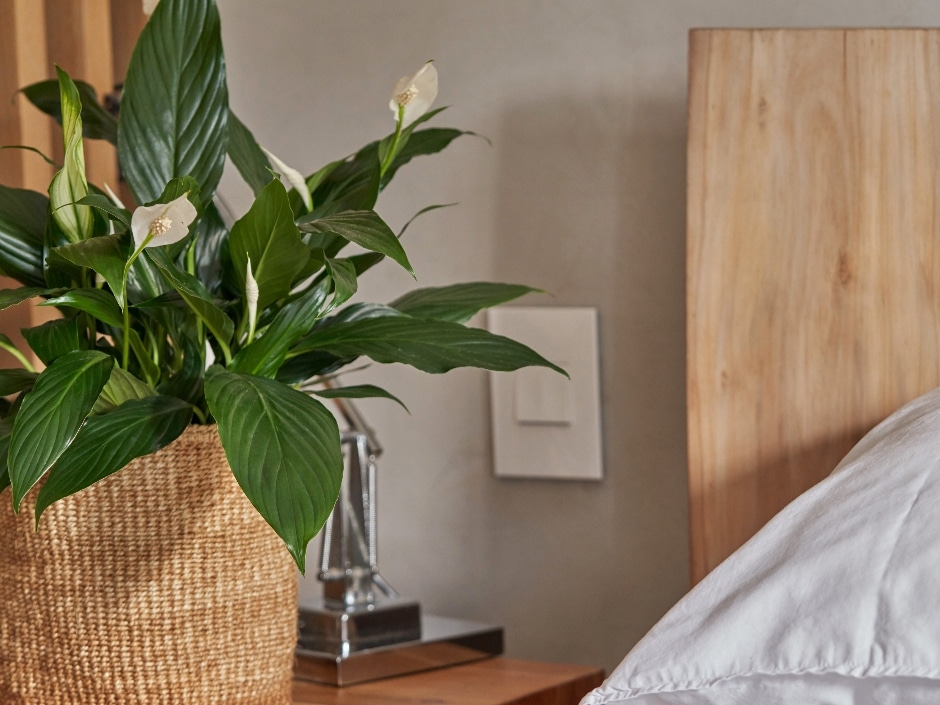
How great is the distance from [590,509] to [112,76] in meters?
0.85

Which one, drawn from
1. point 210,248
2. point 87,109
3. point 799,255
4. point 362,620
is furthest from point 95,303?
point 799,255

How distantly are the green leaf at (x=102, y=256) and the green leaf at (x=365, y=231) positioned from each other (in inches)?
5.3

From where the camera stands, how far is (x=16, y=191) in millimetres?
935

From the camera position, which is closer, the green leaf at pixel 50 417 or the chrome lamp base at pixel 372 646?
the green leaf at pixel 50 417

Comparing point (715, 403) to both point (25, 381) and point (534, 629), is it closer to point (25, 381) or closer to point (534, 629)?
point (534, 629)

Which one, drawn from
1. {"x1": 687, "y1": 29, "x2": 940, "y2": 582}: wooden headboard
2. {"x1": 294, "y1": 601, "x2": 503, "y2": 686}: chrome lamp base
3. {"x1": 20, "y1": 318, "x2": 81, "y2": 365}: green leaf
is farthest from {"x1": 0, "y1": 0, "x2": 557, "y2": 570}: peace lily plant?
{"x1": 294, "y1": 601, "x2": 503, "y2": 686}: chrome lamp base

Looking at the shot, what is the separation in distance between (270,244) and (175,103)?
7.8 inches

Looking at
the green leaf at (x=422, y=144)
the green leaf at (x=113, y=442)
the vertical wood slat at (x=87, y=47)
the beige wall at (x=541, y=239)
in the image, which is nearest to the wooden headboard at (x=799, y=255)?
the beige wall at (x=541, y=239)

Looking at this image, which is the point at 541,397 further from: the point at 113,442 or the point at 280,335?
the point at 113,442

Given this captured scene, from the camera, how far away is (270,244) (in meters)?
0.79

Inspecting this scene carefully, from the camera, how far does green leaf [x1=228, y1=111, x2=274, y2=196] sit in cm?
99

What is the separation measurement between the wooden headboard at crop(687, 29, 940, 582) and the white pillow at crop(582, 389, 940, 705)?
0.29 metres

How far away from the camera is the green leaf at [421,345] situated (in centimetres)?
85

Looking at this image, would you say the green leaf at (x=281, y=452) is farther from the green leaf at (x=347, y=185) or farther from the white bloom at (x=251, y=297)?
the green leaf at (x=347, y=185)
